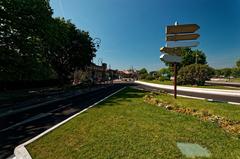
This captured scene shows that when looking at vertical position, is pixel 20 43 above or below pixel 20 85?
above

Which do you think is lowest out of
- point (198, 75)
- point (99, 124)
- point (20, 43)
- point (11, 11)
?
point (99, 124)

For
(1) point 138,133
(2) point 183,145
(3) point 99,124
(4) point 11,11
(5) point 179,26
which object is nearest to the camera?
(2) point 183,145

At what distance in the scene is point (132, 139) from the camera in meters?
5.57

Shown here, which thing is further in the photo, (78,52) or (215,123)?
(78,52)

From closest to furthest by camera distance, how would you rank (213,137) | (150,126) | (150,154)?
(150,154) → (213,137) → (150,126)

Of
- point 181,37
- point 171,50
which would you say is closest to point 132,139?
point 171,50

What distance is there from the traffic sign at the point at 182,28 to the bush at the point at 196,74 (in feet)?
63.9

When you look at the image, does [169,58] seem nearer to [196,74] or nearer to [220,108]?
[220,108]

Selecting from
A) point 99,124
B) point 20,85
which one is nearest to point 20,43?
point 20,85

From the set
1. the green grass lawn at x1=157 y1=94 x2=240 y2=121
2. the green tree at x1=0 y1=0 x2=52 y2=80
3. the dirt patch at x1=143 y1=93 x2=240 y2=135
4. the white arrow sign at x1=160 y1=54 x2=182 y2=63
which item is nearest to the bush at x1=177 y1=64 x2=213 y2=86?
the white arrow sign at x1=160 y1=54 x2=182 y2=63

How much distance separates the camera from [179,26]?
524 inches

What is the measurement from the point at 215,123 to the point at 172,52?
766 cm

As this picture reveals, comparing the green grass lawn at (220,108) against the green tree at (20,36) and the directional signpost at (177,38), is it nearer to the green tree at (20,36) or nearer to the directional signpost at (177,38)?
the directional signpost at (177,38)

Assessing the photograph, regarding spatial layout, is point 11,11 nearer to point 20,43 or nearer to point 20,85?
point 20,43
